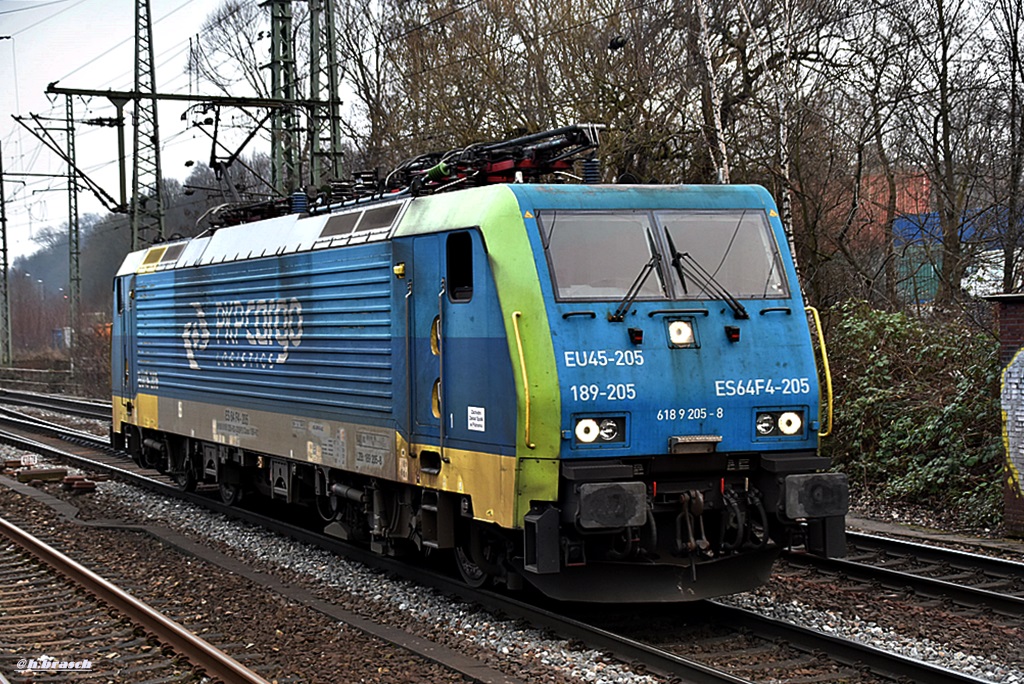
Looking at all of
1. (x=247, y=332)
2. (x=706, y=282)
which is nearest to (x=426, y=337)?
(x=706, y=282)

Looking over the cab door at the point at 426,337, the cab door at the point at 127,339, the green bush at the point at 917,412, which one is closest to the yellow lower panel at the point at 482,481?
the cab door at the point at 426,337

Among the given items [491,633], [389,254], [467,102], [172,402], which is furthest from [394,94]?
[491,633]

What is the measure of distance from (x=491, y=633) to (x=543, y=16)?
1757 cm

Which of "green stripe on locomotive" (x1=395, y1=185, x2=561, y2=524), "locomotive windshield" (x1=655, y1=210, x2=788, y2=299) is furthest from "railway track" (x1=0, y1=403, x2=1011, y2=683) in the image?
"locomotive windshield" (x1=655, y1=210, x2=788, y2=299)

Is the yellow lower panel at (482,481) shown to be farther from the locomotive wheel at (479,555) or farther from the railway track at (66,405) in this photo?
the railway track at (66,405)

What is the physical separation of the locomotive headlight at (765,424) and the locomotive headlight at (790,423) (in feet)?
0.19

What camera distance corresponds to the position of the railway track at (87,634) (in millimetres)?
7746

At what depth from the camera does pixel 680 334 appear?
830 cm

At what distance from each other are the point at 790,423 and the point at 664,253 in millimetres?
1435

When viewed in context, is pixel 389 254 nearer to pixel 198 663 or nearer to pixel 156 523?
pixel 198 663

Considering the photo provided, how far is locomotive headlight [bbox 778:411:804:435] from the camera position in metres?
8.46

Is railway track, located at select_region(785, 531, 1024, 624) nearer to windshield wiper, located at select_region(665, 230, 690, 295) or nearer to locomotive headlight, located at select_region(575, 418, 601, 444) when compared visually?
locomotive headlight, located at select_region(575, 418, 601, 444)

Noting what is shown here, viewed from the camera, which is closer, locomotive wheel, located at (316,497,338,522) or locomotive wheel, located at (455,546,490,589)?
locomotive wheel, located at (455,546,490,589)

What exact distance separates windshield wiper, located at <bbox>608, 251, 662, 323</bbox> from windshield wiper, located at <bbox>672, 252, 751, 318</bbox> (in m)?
0.15
